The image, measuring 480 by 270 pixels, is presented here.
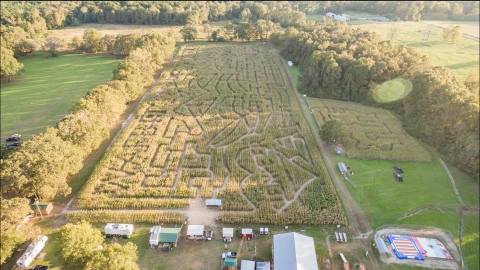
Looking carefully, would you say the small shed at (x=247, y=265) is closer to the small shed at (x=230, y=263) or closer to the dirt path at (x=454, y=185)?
the small shed at (x=230, y=263)

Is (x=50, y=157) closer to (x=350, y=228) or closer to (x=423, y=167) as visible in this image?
(x=350, y=228)

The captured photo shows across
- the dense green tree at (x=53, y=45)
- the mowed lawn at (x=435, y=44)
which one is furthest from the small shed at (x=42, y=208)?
the mowed lawn at (x=435, y=44)

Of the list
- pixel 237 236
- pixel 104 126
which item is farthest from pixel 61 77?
pixel 237 236

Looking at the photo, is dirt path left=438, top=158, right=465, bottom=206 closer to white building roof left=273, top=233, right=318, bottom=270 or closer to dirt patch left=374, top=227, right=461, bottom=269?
dirt patch left=374, top=227, right=461, bottom=269

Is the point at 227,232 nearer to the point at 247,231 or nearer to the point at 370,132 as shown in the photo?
the point at 247,231

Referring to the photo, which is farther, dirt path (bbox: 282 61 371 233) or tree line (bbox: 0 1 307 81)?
tree line (bbox: 0 1 307 81)

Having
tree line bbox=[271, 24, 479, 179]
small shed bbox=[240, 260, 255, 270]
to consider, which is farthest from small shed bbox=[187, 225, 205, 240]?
tree line bbox=[271, 24, 479, 179]
